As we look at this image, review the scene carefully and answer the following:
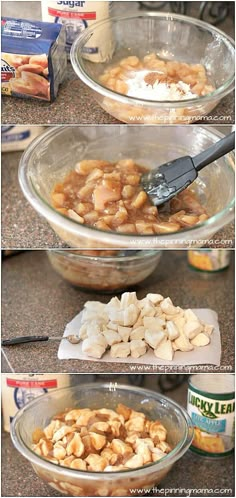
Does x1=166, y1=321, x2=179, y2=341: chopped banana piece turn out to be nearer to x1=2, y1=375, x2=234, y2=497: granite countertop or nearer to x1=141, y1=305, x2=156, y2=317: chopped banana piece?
x1=141, y1=305, x2=156, y2=317: chopped banana piece

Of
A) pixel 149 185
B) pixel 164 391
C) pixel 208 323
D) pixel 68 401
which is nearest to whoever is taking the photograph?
pixel 149 185

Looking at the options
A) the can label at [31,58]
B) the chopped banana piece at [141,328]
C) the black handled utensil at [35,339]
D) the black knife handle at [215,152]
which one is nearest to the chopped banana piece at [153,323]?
the chopped banana piece at [141,328]

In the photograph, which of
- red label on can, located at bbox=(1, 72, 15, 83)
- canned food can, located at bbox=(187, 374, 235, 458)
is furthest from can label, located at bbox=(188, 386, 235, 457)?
red label on can, located at bbox=(1, 72, 15, 83)

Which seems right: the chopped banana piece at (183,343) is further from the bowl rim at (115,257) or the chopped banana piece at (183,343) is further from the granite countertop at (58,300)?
the bowl rim at (115,257)

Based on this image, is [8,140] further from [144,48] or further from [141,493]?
[141,493]

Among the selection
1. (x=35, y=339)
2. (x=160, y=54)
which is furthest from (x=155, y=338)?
(x=160, y=54)

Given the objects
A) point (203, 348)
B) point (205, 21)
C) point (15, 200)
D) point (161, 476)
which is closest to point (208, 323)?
point (203, 348)
